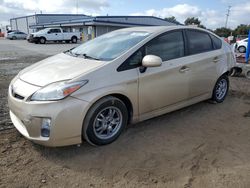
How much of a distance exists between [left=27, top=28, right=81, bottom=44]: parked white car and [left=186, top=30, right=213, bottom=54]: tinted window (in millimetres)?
26345

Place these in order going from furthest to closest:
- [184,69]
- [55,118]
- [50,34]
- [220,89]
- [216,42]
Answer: [50,34], [220,89], [216,42], [184,69], [55,118]

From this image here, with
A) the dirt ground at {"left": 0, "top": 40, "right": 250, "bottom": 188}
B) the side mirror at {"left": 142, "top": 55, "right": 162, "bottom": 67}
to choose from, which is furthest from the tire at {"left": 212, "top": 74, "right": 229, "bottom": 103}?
the side mirror at {"left": 142, "top": 55, "right": 162, "bottom": 67}

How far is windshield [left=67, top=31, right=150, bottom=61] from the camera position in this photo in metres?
3.71

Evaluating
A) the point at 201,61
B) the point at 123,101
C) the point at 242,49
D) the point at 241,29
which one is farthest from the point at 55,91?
the point at 241,29

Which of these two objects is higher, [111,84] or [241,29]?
[241,29]

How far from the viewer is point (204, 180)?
2820 millimetres

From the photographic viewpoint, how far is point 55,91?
2.98 meters

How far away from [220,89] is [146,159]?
292cm

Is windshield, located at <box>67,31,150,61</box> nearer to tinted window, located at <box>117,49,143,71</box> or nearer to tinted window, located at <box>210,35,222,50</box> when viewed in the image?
tinted window, located at <box>117,49,143,71</box>

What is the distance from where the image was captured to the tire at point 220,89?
512 centimetres

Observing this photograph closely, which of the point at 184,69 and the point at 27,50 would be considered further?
the point at 27,50

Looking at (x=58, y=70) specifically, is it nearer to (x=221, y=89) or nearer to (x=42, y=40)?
(x=221, y=89)

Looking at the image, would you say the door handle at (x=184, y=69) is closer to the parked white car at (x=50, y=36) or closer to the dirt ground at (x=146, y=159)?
the dirt ground at (x=146, y=159)

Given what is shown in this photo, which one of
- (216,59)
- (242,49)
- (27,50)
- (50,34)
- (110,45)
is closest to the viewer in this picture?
(110,45)
